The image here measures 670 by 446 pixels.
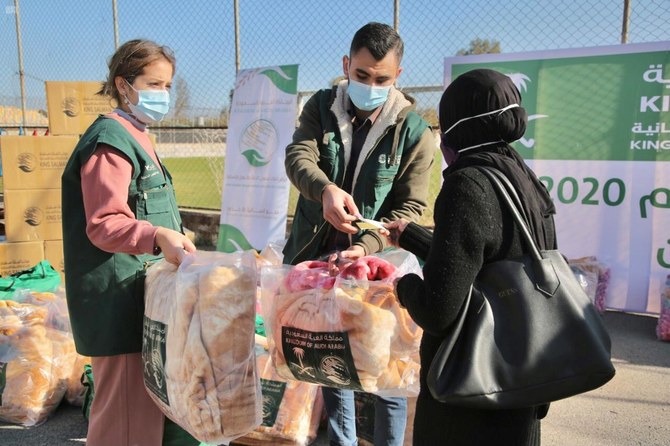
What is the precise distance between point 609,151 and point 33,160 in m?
5.25

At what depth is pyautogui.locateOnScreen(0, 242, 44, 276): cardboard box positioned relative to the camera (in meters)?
5.38

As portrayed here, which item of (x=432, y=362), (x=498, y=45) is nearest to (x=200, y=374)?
(x=432, y=362)

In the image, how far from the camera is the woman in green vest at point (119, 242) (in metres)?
1.73

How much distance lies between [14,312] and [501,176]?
306 centimetres

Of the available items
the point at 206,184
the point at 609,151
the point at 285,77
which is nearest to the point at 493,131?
the point at 609,151

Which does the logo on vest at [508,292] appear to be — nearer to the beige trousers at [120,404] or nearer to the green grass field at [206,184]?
the beige trousers at [120,404]

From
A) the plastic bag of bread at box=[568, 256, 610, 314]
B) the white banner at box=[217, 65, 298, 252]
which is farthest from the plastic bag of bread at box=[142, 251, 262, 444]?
the white banner at box=[217, 65, 298, 252]

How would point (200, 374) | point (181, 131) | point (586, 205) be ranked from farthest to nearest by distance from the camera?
point (181, 131)
point (586, 205)
point (200, 374)

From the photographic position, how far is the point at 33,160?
5480 millimetres

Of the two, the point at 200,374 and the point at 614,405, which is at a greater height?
the point at 200,374

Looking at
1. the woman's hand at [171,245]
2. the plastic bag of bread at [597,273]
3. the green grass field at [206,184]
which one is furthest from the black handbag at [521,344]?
the green grass field at [206,184]

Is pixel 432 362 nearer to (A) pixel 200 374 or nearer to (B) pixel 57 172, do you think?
(A) pixel 200 374

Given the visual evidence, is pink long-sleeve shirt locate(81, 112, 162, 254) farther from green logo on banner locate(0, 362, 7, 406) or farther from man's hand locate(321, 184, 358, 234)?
green logo on banner locate(0, 362, 7, 406)

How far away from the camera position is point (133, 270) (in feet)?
6.20
